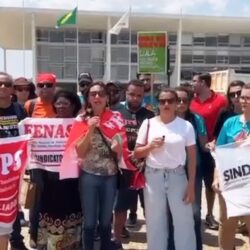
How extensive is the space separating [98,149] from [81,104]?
1.68 feet

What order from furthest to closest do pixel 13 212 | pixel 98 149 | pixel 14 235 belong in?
pixel 14 235 < pixel 98 149 < pixel 13 212

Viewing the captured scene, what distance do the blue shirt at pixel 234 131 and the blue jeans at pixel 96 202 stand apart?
107 centimetres

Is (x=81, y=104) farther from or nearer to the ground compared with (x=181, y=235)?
farther from the ground

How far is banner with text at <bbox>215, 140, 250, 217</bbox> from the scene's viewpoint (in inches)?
169

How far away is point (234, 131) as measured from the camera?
4.45 metres

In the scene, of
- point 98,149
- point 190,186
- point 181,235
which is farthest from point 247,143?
point 98,149

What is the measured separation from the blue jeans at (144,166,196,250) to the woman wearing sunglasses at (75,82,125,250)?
34 centimetres

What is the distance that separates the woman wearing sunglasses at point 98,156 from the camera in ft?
14.6

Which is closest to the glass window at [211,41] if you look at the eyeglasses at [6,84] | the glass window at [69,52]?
the glass window at [69,52]

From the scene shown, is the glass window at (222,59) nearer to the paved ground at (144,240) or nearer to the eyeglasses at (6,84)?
the paved ground at (144,240)

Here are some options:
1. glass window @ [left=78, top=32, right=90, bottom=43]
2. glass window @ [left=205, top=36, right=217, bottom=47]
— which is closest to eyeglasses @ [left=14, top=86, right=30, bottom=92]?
glass window @ [left=78, top=32, right=90, bottom=43]

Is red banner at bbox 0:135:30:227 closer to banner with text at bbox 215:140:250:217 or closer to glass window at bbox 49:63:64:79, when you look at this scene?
banner with text at bbox 215:140:250:217

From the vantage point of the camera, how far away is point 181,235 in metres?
4.50

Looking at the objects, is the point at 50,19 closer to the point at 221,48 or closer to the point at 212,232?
the point at 221,48
